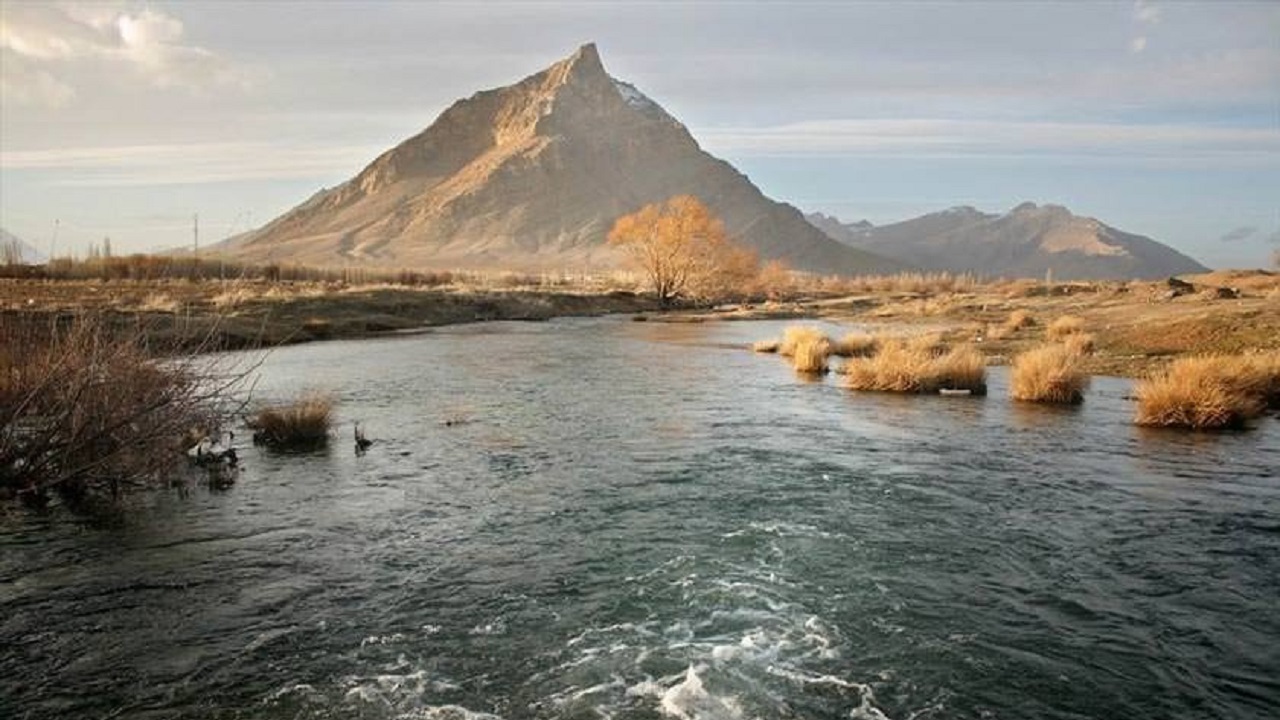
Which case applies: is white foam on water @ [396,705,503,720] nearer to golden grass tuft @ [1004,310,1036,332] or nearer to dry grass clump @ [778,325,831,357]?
dry grass clump @ [778,325,831,357]

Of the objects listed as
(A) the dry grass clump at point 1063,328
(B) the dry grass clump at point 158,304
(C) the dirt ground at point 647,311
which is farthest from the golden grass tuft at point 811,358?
(B) the dry grass clump at point 158,304

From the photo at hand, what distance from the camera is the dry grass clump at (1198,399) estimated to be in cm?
1909

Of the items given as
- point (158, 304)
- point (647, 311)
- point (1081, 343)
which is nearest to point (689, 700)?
point (1081, 343)

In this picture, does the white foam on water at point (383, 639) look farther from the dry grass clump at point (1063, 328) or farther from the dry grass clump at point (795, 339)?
the dry grass clump at point (1063, 328)

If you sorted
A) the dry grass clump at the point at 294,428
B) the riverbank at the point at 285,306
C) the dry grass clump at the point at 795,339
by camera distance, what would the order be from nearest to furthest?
the dry grass clump at the point at 294,428, the dry grass clump at the point at 795,339, the riverbank at the point at 285,306

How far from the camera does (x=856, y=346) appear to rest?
3481 cm

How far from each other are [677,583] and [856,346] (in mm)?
25882

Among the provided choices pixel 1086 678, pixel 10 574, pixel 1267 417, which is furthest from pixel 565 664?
pixel 1267 417

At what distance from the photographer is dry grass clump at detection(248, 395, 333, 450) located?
17688 mm

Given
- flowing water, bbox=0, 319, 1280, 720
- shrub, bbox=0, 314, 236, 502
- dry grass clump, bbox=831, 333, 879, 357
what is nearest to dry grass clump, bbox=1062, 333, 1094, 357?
dry grass clump, bbox=831, 333, 879, 357

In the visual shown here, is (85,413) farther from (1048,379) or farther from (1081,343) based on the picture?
(1081,343)

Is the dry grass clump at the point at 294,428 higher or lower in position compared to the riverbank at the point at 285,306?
lower

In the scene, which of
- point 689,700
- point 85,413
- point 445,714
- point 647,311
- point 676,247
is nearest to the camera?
point 445,714

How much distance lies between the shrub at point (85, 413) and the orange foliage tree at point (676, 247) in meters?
63.8
